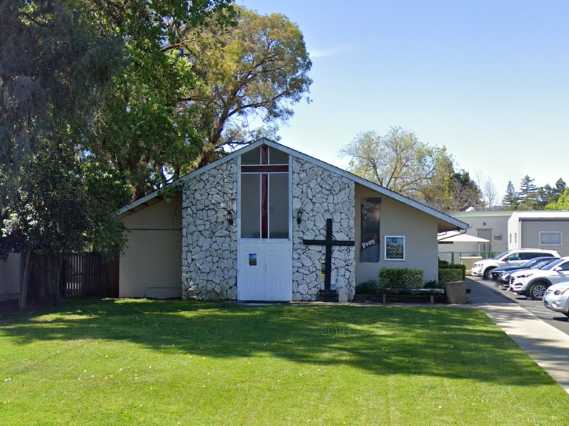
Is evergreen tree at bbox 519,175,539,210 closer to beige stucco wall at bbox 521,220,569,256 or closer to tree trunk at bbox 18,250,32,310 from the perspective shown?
beige stucco wall at bbox 521,220,569,256

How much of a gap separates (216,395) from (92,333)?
677 centimetres

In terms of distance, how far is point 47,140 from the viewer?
52.9 feet

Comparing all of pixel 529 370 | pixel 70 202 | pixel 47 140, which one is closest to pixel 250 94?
pixel 70 202

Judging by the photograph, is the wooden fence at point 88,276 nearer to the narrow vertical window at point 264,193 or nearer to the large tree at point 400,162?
the narrow vertical window at point 264,193

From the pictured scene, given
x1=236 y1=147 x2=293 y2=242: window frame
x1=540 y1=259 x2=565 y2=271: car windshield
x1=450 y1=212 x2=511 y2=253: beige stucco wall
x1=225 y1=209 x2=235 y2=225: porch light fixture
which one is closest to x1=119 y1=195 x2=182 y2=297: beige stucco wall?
x1=225 y1=209 x2=235 y2=225: porch light fixture

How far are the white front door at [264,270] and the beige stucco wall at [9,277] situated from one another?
28.4ft

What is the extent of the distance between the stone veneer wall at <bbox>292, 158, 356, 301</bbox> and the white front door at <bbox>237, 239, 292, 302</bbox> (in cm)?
28

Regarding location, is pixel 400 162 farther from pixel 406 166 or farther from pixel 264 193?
pixel 264 193

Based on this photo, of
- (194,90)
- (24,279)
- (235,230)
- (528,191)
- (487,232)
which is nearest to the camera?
(24,279)

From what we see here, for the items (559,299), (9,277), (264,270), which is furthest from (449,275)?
(9,277)

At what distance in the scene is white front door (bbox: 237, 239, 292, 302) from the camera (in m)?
23.4

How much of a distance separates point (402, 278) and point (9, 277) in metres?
14.5

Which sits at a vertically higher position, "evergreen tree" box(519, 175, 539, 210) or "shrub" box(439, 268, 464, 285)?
"evergreen tree" box(519, 175, 539, 210)

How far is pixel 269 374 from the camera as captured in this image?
1021 cm
